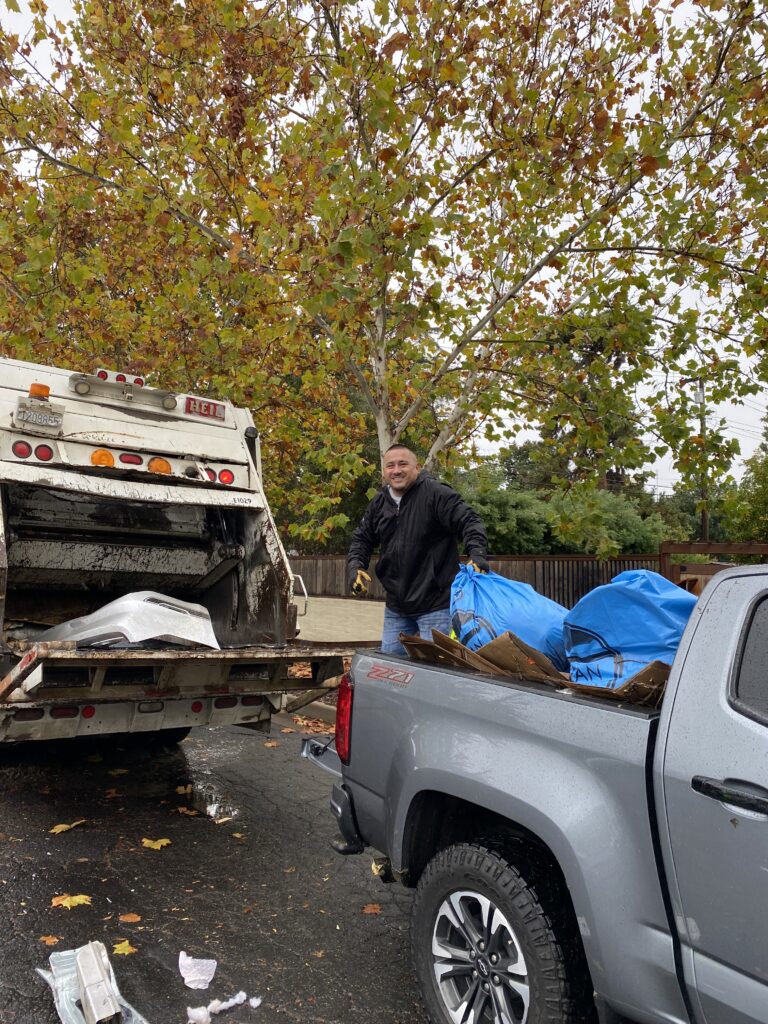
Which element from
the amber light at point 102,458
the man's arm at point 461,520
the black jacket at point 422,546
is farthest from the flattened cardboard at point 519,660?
the amber light at point 102,458

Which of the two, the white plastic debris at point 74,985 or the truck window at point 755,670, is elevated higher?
the truck window at point 755,670

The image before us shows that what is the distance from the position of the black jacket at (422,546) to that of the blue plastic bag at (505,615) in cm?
142

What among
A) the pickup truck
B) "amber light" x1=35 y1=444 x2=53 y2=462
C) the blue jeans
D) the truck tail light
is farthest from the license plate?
the pickup truck

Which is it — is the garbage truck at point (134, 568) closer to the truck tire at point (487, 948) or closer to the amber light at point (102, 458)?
the amber light at point (102, 458)

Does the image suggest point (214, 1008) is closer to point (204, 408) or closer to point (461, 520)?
point (461, 520)

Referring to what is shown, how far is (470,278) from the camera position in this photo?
958 cm

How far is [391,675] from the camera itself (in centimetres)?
299

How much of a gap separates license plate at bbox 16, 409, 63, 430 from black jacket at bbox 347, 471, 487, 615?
221cm

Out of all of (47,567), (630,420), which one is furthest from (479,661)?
(630,420)

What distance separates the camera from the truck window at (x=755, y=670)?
6.29 ft

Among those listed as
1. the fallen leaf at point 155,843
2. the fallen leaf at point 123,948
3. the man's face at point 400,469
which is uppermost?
the man's face at point 400,469

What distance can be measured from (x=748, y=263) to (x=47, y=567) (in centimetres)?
707

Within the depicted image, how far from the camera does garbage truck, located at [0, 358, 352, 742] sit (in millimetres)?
4355

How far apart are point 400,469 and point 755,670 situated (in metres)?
3.25
